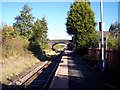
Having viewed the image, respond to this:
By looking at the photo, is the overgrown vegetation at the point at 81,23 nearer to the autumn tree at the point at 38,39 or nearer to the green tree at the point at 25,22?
the autumn tree at the point at 38,39

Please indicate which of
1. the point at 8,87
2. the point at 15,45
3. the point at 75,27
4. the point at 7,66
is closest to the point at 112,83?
the point at 8,87

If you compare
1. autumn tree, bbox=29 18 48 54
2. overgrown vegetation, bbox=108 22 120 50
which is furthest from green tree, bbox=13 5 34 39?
overgrown vegetation, bbox=108 22 120 50

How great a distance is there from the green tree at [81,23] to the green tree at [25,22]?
66.8ft

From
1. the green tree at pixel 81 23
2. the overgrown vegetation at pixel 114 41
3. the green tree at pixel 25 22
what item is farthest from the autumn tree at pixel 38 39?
the overgrown vegetation at pixel 114 41

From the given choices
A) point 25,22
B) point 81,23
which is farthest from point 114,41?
point 25,22

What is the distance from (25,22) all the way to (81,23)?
2663cm

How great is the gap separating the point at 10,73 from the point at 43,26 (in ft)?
245

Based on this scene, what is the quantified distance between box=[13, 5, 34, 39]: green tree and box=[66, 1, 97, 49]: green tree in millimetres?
20371

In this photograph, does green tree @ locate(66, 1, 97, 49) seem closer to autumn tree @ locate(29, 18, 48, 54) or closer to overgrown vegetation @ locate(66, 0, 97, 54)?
overgrown vegetation @ locate(66, 0, 97, 54)

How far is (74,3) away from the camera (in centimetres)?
5766

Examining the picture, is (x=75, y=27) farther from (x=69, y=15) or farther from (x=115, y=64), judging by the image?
(x=115, y=64)

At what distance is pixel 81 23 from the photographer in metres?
55.1

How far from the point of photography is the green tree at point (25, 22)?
75600 millimetres

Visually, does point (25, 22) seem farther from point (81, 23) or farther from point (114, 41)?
point (114, 41)
